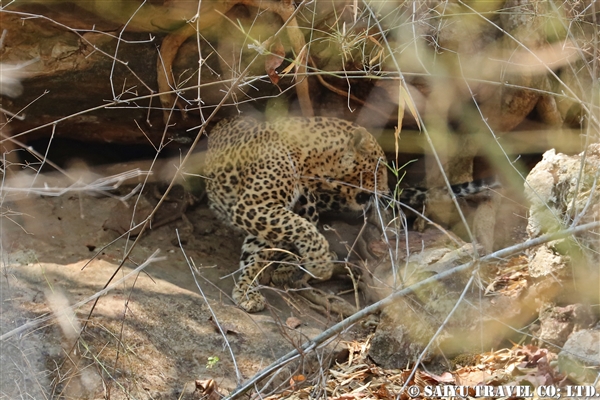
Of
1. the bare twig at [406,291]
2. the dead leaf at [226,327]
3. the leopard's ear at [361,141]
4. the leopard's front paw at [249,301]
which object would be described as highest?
the bare twig at [406,291]

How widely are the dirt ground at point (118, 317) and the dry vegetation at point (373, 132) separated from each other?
1.1 inches

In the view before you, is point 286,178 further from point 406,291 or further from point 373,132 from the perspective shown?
point 406,291

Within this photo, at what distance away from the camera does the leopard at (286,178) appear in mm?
6133

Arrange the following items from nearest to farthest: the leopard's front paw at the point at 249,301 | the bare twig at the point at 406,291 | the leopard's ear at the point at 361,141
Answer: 1. the bare twig at the point at 406,291
2. the leopard's front paw at the point at 249,301
3. the leopard's ear at the point at 361,141

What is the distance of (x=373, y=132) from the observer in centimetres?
710

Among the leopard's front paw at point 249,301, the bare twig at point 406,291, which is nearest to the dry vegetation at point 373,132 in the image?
the bare twig at point 406,291

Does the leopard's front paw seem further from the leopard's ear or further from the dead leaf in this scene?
the leopard's ear

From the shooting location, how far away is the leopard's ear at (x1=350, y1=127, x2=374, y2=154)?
6.61m

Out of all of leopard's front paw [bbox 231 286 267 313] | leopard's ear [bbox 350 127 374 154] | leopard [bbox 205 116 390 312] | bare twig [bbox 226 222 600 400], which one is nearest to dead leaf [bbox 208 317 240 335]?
leopard's front paw [bbox 231 286 267 313]

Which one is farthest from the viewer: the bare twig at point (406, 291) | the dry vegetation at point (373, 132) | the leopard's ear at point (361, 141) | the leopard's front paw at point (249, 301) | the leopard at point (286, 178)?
the leopard's ear at point (361, 141)

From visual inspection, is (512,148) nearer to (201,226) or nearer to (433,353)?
(433,353)

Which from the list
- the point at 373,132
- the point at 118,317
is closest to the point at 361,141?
the point at 373,132

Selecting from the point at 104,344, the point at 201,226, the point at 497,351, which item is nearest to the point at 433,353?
the point at 497,351

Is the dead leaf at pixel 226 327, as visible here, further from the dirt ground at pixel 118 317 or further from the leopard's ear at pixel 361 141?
the leopard's ear at pixel 361 141
